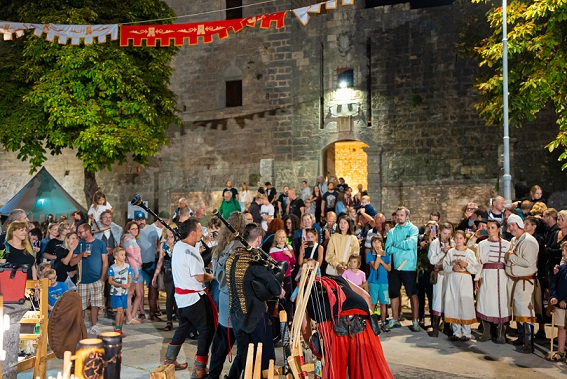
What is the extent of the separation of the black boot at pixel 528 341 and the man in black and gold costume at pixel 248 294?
4.09 m

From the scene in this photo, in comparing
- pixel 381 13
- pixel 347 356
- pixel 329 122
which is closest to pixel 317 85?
pixel 329 122

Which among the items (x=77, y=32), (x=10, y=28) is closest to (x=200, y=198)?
(x=77, y=32)

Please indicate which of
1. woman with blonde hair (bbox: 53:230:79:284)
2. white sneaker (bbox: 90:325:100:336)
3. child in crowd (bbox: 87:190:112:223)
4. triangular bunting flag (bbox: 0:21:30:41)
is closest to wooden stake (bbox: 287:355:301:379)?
white sneaker (bbox: 90:325:100:336)

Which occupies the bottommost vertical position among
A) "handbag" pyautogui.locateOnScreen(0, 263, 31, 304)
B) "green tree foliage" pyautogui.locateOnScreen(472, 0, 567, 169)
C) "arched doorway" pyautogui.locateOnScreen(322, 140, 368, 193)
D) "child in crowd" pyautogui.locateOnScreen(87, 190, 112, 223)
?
"handbag" pyautogui.locateOnScreen(0, 263, 31, 304)

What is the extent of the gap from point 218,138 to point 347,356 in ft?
55.8

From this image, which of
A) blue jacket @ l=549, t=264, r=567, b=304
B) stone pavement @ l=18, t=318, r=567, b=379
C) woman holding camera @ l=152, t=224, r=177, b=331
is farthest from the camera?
woman holding camera @ l=152, t=224, r=177, b=331

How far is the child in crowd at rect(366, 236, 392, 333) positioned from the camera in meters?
9.26

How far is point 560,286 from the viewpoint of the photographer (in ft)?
23.8

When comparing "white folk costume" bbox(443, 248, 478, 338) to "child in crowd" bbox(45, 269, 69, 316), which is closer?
"child in crowd" bbox(45, 269, 69, 316)

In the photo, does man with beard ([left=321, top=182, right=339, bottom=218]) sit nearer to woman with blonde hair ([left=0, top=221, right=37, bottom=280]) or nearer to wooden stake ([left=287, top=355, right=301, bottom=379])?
woman with blonde hair ([left=0, top=221, right=37, bottom=280])

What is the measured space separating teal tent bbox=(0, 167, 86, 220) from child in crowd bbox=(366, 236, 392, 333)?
32.0 feet

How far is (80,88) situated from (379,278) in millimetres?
11110

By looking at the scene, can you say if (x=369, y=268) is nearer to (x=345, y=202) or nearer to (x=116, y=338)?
(x=345, y=202)

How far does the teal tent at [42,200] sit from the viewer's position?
15.8m
